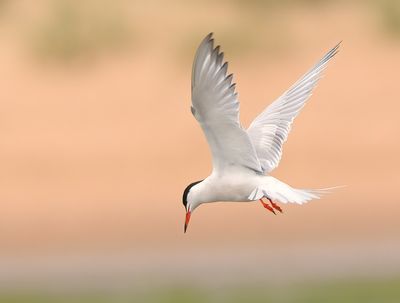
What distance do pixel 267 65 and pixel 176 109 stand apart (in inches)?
50.0

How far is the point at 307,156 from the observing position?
1916cm

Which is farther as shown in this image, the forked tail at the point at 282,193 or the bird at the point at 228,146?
the bird at the point at 228,146

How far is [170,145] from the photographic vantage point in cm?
1942

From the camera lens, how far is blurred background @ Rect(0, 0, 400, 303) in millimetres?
16938

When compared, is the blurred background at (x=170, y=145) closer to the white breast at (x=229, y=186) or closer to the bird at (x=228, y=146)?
the bird at (x=228, y=146)

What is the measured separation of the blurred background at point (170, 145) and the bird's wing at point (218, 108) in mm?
6742

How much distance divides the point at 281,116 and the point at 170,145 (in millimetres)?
9613

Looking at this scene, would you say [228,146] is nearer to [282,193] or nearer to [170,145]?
[282,193]

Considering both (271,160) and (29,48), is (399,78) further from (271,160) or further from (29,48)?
(271,160)

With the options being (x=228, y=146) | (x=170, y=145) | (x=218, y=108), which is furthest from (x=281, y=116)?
(x=170, y=145)

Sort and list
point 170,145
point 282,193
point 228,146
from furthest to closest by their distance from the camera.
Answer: point 170,145 < point 228,146 < point 282,193

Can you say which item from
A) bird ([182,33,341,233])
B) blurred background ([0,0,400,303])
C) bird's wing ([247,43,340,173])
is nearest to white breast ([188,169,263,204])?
bird ([182,33,341,233])

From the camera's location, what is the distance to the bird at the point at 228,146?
27.3ft

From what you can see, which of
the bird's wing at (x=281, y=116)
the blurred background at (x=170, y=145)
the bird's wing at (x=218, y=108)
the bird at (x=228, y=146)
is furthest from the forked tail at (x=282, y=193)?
the blurred background at (x=170, y=145)
